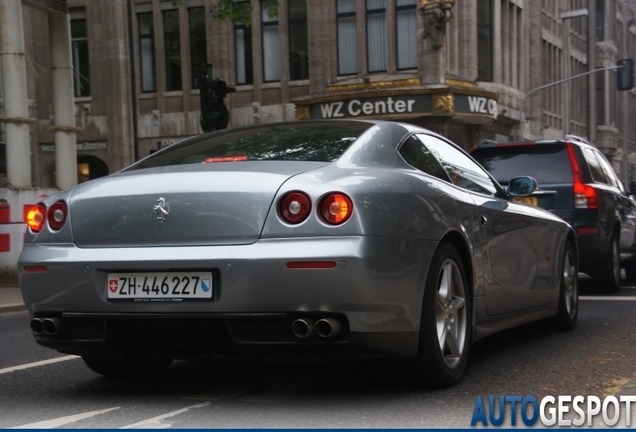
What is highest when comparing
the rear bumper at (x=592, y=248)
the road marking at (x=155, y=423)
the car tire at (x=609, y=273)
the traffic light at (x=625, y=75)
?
the traffic light at (x=625, y=75)

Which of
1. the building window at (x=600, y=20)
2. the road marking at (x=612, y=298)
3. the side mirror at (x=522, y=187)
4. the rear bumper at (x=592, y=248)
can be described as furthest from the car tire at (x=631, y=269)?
the building window at (x=600, y=20)

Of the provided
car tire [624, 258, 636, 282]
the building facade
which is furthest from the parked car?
the building facade

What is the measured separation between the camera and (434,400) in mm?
4918

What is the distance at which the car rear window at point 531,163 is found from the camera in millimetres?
11117

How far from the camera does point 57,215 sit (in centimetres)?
516

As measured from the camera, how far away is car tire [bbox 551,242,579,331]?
7.75 metres

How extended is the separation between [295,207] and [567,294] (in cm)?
384

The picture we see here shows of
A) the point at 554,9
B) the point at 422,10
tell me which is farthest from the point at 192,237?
the point at 554,9

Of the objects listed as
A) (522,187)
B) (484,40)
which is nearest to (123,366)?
(522,187)

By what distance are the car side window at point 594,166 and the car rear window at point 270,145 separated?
21.0ft

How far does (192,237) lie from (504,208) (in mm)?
2475

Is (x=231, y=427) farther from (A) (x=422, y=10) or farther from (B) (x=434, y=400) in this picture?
(A) (x=422, y=10)

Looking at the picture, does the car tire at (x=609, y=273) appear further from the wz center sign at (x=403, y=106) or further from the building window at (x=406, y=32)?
the building window at (x=406, y=32)

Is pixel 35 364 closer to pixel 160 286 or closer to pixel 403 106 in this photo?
pixel 160 286
